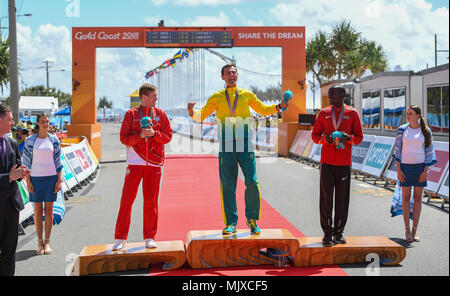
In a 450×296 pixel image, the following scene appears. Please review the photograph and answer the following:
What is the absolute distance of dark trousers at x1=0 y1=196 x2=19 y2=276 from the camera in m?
4.06

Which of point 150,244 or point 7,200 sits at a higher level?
point 7,200

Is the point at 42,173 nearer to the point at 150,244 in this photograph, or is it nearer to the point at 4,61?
the point at 150,244

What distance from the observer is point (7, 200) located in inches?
160

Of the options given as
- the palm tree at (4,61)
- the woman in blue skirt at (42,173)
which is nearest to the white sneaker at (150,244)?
the woman in blue skirt at (42,173)

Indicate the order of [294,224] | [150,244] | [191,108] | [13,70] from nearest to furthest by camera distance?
1. [150,244]
2. [191,108]
3. [294,224]
4. [13,70]

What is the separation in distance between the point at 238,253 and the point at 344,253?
47.1 inches

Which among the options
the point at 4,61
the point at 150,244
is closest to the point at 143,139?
the point at 150,244

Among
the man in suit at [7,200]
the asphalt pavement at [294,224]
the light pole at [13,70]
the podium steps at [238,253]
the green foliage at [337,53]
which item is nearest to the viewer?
→ the man in suit at [7,200]

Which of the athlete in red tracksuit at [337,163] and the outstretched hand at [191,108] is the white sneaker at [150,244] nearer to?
the outstretched hand at [191,108]

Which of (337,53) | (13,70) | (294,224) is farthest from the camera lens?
(337,53)

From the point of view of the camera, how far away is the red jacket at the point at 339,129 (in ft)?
18.0

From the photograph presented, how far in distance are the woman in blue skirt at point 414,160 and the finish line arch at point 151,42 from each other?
14.0 metres
